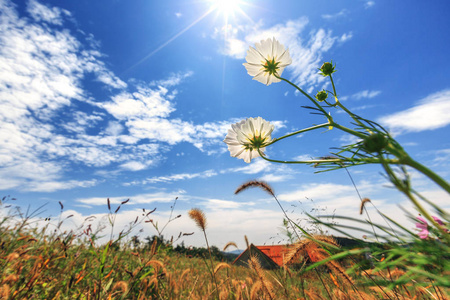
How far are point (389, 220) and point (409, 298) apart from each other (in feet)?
4.35

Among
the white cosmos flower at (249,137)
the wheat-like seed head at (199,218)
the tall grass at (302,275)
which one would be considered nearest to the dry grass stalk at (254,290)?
the tall grass at (302,275)

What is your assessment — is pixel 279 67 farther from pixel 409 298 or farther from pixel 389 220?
pixel 409 298

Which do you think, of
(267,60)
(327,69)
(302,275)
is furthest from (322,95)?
(302,275)

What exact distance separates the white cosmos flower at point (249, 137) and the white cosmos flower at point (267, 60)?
0.35m

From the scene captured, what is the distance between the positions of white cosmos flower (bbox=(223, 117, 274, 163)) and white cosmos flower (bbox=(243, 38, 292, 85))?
0.35 m

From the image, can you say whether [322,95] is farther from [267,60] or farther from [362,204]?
[362,204]

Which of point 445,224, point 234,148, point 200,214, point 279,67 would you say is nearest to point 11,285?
point 200,214

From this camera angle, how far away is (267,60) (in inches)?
59.2

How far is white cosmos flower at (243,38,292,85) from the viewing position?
4.75ft

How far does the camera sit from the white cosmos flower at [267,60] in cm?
145

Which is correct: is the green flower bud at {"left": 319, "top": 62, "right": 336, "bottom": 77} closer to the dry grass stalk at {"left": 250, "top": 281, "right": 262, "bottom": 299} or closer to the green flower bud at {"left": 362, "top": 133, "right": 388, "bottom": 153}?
the green flower bud at {"left": 362, "top": 133, "right": 388, "bottom": 153}

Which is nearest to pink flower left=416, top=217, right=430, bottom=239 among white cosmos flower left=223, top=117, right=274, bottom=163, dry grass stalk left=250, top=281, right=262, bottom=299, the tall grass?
the tall grass

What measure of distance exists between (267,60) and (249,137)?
1.80 ft

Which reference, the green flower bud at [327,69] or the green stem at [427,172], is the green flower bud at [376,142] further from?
the green flower bud at [327,69]
